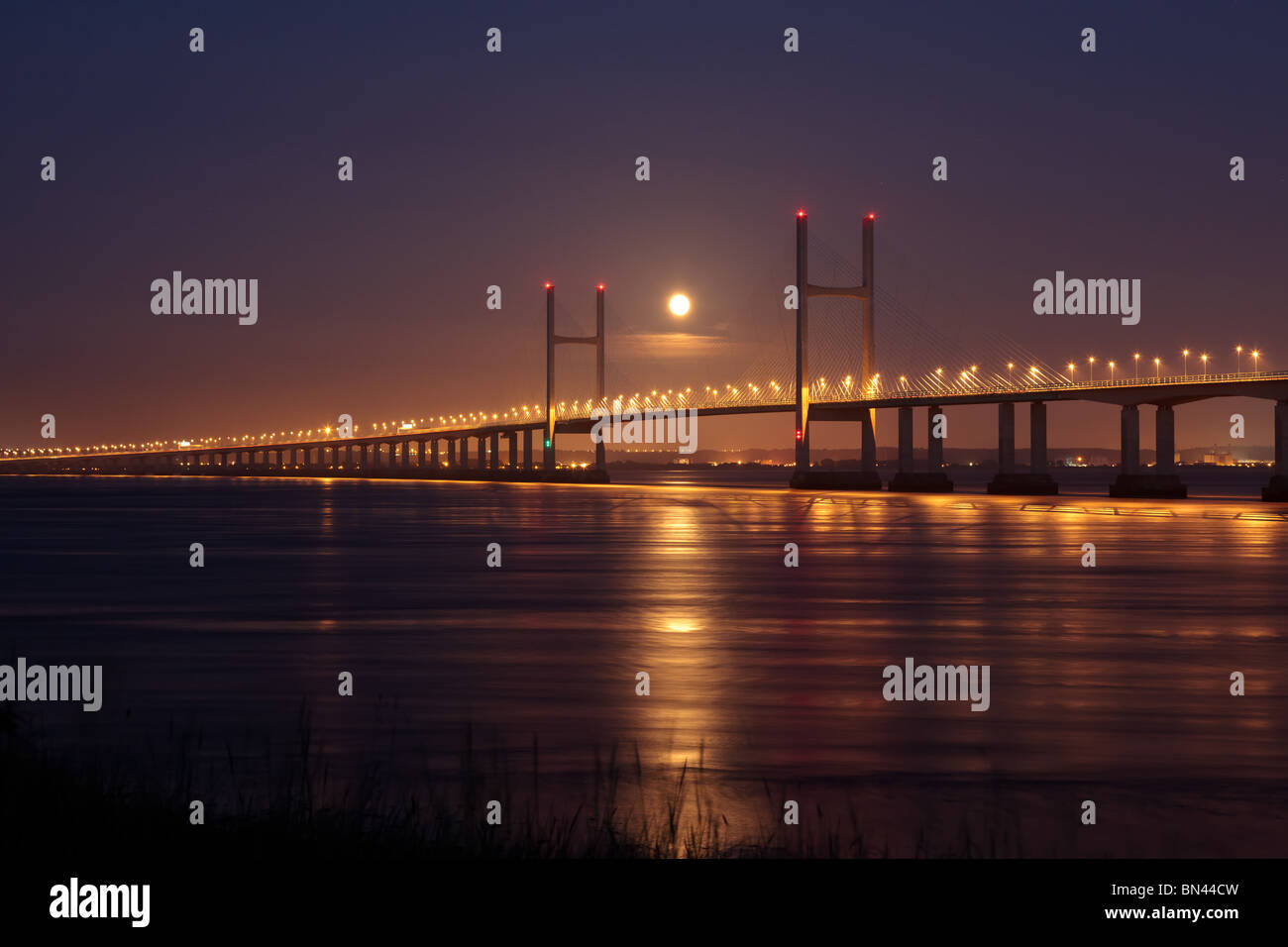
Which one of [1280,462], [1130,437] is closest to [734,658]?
[1280,462]

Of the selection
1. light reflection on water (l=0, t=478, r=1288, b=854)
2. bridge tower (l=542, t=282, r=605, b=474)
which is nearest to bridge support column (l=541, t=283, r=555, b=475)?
bridge tower (l=542, t=282, r=605, b=474)

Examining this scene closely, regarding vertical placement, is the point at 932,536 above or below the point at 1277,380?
below

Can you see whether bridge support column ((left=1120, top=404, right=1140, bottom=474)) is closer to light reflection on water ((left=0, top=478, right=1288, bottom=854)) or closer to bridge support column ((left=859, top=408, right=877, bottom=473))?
bridge support column ((left=859, top=408, right=877, bottom=473))

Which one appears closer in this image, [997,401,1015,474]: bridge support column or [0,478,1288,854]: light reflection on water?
[0,478,1288,854]: light reflection on water

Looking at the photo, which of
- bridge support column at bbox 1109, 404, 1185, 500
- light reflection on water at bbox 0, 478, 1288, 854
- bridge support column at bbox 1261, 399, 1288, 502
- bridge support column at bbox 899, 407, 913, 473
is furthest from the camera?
bridge support column at bbox 899, 407, 913, 473

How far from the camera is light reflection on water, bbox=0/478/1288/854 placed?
33.3ft

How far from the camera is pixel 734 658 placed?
53.5 feet

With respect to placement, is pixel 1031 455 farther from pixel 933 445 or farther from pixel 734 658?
pixel 734 658

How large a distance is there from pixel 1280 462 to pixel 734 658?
3129 inches

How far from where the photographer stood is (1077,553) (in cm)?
3591

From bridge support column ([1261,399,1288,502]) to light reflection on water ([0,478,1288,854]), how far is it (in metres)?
52.2

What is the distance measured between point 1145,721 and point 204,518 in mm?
54845
